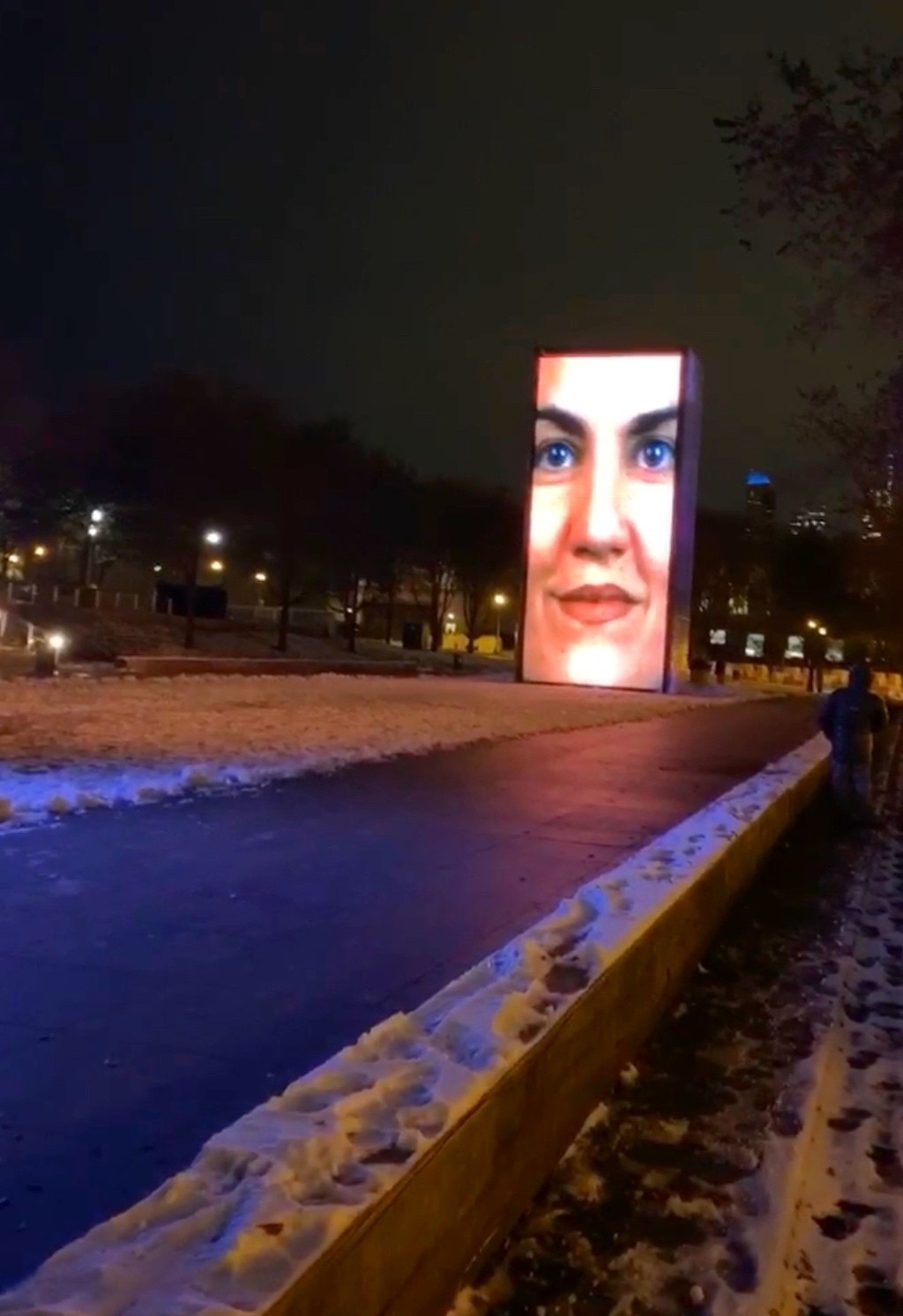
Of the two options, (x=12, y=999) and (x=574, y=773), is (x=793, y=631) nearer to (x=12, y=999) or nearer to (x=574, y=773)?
(x=574, y=773)

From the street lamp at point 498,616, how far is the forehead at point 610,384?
107 ft

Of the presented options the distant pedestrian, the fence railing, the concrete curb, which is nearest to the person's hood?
the concrete curb

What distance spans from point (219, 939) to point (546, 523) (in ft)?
135

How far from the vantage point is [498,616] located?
304ft

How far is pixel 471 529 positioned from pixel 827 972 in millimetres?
62106

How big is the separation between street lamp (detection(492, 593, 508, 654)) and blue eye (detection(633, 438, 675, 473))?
110 feet

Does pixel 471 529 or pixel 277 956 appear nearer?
pixel 277 956

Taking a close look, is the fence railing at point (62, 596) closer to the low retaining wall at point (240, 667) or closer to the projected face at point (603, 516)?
Answer: the low retaining wall at point (240, 667)

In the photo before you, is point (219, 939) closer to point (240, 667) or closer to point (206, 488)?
point (240, 667)

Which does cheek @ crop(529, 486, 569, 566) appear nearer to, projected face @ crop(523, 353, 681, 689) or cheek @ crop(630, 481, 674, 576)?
projected face @ crop(523, 353, 681, 689)

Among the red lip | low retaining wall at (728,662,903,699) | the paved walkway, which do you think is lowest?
low retaining wall at (728,662,903,699)

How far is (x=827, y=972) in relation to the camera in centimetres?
954

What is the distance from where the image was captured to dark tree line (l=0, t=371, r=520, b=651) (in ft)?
159

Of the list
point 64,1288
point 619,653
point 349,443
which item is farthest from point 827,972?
point 349,443
